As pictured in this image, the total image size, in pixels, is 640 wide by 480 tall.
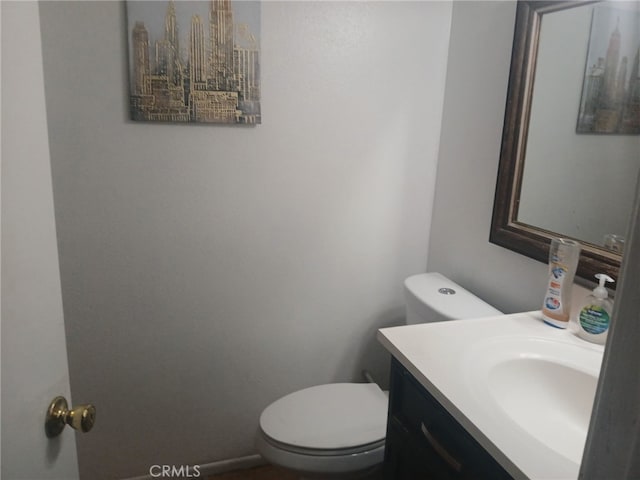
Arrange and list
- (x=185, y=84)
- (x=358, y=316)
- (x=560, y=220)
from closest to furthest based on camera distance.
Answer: (x=560, y=220) < (x=185, y=84) < (x=358, y=316)

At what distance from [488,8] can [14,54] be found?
144 centimetres

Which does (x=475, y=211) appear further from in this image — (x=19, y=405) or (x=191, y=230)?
(x=19, y=405)

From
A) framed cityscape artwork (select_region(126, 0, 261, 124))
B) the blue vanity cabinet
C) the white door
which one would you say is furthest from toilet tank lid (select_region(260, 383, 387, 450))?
framed cityscape artwork (select_region(126, 0, 261, 124))

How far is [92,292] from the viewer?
5.16ft

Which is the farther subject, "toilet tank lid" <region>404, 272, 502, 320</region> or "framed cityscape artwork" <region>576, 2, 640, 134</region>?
"toilet tank lid" <region>404, 272, 502, 320</region>

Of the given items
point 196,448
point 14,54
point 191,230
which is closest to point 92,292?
point 191,230

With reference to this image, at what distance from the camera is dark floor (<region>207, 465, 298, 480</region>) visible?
6.14ft

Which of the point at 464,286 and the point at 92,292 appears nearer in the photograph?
the point at 92,292

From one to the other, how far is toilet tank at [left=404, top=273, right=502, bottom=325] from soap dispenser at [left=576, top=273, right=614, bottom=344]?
1.02 ft

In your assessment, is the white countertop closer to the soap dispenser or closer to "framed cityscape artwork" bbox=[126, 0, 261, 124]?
the soap dispenser

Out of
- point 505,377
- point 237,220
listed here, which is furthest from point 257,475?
point 505,377
